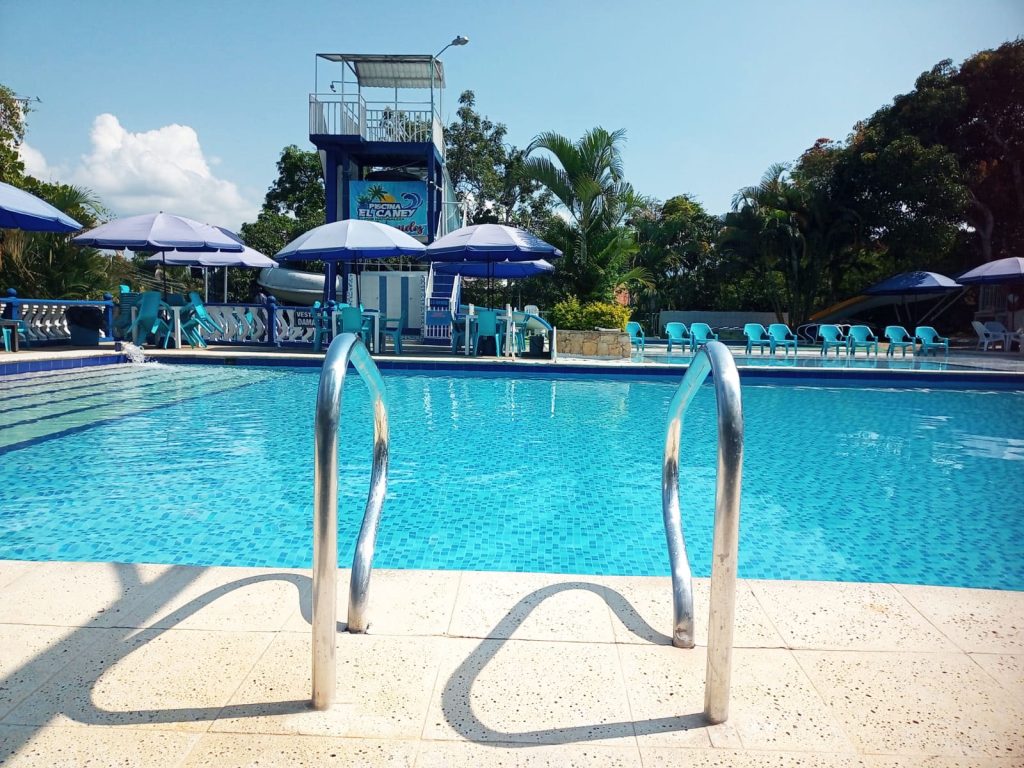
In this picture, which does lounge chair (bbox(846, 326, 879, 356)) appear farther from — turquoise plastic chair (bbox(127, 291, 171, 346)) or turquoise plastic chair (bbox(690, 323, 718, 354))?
turquoise plastic chair (bbox(127, 291, 171, 346))

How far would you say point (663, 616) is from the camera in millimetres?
2467

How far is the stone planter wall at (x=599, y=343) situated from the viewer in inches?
598

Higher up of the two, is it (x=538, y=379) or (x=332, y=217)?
(x=332, y=217)

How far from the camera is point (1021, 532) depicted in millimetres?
4562

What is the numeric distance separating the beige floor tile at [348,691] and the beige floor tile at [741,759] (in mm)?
591

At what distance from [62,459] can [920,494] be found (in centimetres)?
699

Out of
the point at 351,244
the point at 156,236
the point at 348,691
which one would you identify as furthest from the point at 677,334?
the point at 348,691

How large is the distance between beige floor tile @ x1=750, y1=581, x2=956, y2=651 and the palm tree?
620 inches

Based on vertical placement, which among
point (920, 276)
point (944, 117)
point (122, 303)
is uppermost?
point (944, 117)

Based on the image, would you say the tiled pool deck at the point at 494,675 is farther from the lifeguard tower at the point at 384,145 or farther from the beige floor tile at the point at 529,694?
the lifeguard tower at the point at 384,145

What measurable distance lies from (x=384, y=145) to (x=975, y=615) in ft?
63.0

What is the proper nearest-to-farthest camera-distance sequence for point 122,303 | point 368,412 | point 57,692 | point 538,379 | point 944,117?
1. point 57,692
2. point 368,412
3. point 538,379
4. point 122,303
5. point 944,117

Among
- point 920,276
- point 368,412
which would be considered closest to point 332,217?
point 368,412

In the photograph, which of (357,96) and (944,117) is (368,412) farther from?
(944,117)
